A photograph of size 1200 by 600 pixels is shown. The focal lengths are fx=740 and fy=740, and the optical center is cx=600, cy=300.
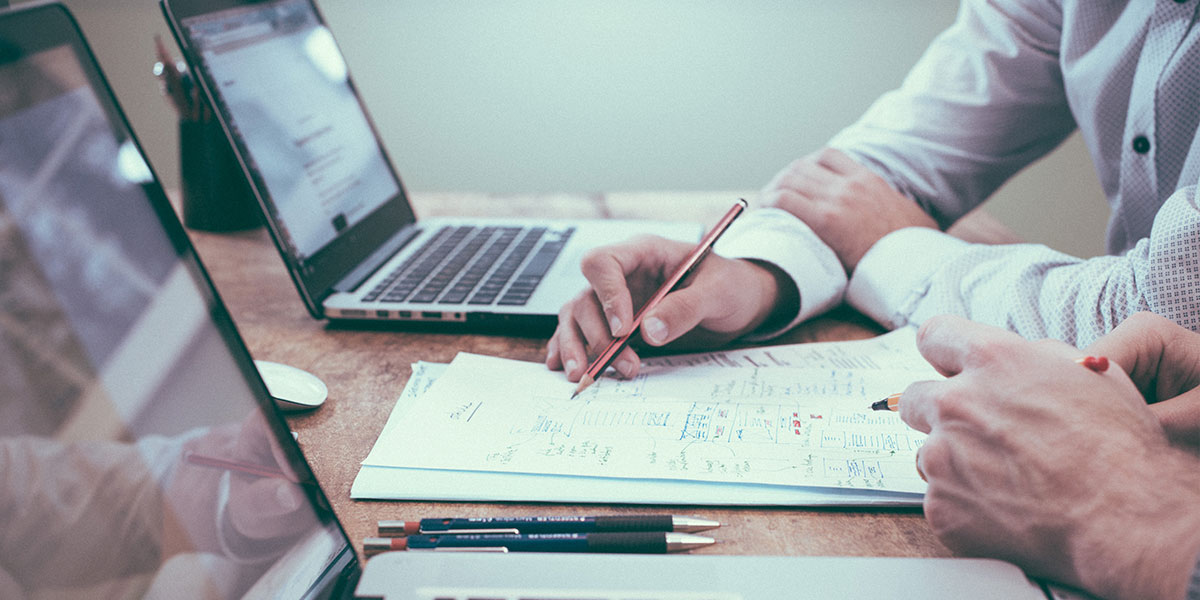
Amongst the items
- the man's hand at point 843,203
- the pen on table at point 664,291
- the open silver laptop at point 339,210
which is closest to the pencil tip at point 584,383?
the pen on table at point 664,291

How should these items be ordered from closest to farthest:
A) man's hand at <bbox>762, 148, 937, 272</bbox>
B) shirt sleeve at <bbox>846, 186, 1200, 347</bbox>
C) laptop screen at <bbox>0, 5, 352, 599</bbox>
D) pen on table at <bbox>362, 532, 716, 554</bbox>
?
laptop screen at <bbox>0, 5, 352, 599</bbox> → pen on table at <bbox>362, 532, 716, 554</bbox> → shirt sleeve at <bbox>846, 186, 1200, 347</bbox> → man's hand at <bbox>762, 148, 937, 272</bbox>

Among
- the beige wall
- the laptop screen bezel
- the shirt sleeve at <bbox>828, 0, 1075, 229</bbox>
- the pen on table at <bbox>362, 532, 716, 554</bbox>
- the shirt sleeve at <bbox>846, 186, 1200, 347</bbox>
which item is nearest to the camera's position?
the pen on table at <bbox>362, 532, 716, 554</bbox>

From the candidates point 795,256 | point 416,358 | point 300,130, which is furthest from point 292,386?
point 795,256

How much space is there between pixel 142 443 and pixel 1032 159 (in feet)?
3.47

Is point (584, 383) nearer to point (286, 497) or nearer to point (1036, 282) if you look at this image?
point (286, 497)

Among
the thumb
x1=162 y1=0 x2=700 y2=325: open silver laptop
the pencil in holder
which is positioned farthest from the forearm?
the pencil in holder

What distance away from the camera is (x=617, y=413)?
0.52 m

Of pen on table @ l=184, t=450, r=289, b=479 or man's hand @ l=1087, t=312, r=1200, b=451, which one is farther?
man's hand @ l=1087, t=312, r=1200, b=451

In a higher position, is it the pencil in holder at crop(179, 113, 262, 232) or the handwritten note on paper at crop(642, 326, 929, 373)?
the pencil in holder at crop(179, 113, 262, 232)

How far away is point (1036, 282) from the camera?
630mm

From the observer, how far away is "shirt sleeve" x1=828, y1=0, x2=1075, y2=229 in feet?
2.98

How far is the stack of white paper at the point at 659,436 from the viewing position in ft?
1.44

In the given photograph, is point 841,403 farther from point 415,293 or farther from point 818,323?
point 415,293

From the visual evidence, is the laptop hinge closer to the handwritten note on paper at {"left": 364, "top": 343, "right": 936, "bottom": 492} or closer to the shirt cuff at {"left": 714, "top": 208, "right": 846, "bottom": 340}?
the handwritten note on paper at {"left": 364, "top": 343, "right": 936, "bottom": 492}
